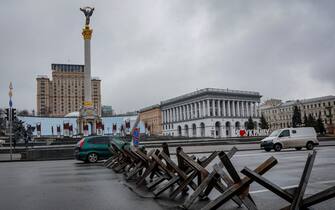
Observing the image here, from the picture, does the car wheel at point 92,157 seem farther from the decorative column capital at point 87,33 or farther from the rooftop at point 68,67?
the rooftop at point 68,67

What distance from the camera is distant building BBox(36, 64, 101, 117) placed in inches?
5974

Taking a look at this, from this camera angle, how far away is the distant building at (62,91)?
498 feet

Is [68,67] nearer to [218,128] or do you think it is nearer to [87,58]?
[218,128]

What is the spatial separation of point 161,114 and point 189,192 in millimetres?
169096

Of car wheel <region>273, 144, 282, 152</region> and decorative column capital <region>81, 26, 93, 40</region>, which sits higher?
decorative column capital <region>81, 26, 93, 40</region>

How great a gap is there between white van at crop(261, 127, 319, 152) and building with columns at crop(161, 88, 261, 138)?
106 metres

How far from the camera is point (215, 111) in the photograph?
468ft

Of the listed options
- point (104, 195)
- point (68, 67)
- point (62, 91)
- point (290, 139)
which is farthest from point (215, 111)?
point (104, 195)

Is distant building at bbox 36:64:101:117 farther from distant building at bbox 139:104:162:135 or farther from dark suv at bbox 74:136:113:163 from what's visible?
dark suv at bbox 74:136:113:163

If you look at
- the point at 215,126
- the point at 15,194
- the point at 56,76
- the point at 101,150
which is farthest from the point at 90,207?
the point at 56,76

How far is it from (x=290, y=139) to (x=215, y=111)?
115797 mm

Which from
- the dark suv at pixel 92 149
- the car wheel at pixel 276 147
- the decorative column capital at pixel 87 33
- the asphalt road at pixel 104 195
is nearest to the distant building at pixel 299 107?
the decorative column capital at pixel 87 33

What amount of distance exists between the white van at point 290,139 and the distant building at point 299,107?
9767 centimetres

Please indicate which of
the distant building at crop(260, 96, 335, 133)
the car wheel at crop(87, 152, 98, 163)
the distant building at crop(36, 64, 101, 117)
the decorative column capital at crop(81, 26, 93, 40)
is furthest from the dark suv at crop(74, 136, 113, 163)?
the distant building at crop(36, 64, 101, 117)
